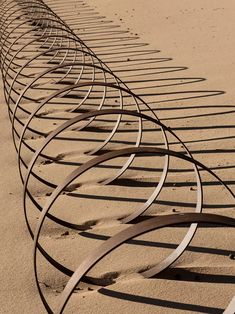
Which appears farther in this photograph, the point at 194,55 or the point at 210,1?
the point at 210,1

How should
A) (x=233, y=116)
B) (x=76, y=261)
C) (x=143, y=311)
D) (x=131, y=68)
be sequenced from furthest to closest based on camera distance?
(x=131, y=68)
(x=233, y=116)
(x=76, y=261)
(x=143, y=311)

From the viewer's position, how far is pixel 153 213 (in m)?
4.35

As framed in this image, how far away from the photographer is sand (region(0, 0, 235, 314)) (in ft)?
11.3

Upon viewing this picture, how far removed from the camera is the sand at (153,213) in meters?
3.45

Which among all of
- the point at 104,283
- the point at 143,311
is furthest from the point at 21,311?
the point at 143,311

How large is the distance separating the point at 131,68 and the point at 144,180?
398 centimetres

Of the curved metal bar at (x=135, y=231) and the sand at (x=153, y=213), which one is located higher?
the curved metal bar at (x=135, y=231)

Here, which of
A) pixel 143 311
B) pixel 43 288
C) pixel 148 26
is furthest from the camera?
pixel 148 26

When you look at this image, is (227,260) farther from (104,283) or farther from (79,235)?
(79,235)

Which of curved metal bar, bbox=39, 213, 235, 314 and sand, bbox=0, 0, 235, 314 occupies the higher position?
curved metal bar, bbox=39, 213, 235, 314

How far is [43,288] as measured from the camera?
3555mm

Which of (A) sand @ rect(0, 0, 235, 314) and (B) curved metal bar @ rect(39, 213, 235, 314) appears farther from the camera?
(A) sand @ rect(0, 0, 235, 314)

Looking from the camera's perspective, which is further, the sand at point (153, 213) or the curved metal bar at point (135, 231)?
the sand at point (153, 213)

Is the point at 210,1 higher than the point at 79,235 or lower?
higher
